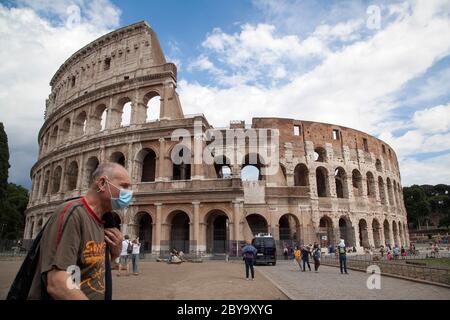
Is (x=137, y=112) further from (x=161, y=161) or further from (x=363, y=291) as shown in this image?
(x=363, y=291)

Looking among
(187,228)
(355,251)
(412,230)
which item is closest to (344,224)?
(355,251)

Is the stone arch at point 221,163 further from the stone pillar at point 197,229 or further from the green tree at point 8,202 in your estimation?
the green tree at point 8,202

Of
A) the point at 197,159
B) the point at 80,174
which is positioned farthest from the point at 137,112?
the point at 80,174

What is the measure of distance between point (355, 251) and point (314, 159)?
30.1 feet

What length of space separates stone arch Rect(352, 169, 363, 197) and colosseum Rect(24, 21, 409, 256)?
11 centimetres

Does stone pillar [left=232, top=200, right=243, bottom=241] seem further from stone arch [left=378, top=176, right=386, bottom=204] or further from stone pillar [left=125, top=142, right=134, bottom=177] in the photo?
stone arch [left=378, top=176, right=386, bottom=204]

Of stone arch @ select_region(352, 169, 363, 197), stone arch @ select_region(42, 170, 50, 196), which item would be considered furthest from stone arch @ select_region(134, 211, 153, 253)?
stone arch @ select_region(352, 169, 363, 197)

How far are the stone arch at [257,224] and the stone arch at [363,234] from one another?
10.7 meters

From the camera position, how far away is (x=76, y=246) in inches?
71.8

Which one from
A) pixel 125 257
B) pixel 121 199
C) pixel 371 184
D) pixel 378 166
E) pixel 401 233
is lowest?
pixel 125 257

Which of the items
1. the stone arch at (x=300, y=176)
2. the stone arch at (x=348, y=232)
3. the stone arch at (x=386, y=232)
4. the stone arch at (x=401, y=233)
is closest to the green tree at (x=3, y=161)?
the stone arch at (x=300, y=176)

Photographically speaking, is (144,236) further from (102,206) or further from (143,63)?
(102,206)

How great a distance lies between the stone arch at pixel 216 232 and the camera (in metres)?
21.6

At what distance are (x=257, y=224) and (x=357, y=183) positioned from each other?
1253cm
